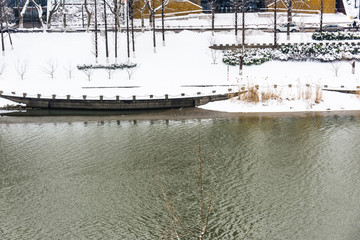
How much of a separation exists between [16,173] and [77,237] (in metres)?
8.53

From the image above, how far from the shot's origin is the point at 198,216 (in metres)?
21.0

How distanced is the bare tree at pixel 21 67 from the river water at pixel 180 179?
15.3 metres

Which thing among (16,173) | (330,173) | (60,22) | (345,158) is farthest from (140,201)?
(60,22)

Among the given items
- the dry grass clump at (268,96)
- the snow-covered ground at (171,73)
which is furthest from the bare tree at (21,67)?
the dry grass clump at (268,96)

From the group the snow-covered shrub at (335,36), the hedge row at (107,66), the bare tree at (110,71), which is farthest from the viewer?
the snow-covered shrub at (335,36)

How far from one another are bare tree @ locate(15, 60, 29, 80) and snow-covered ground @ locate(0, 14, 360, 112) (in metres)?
0.18

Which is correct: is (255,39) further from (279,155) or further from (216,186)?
(216,186)

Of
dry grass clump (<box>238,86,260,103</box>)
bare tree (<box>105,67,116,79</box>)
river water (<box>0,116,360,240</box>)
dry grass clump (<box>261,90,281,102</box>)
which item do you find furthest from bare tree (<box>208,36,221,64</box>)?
river water (<box>0,116,360,240</box>)

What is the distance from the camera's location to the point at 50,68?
52906 mm

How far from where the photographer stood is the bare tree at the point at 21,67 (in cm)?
5110

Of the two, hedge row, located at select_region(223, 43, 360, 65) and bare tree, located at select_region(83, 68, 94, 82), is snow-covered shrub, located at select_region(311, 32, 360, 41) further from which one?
bare tree, located at select_region(83, 68, 94, 82)

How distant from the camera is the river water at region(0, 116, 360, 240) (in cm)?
2016

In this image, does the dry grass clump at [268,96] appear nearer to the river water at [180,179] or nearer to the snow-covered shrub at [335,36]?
the river water at [180,179]

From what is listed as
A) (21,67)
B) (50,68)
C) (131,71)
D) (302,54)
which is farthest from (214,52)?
(21,67)
